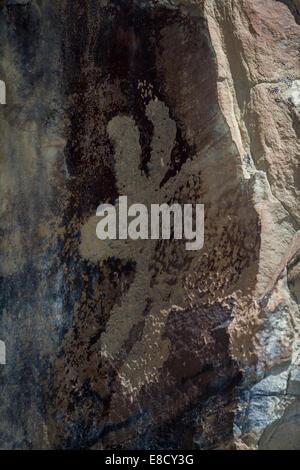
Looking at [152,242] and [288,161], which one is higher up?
[288,161]

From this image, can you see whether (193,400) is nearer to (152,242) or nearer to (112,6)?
(152,242)

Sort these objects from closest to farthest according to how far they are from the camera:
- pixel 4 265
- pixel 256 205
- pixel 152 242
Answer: pixel 256 205, pixel 152 242, pixel 4 265

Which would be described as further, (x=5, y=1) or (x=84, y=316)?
(x=5, y=1)

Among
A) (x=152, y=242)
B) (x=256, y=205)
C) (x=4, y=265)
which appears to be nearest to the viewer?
(x=256, y=205)

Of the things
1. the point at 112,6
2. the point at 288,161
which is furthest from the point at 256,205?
the point at 112,6
